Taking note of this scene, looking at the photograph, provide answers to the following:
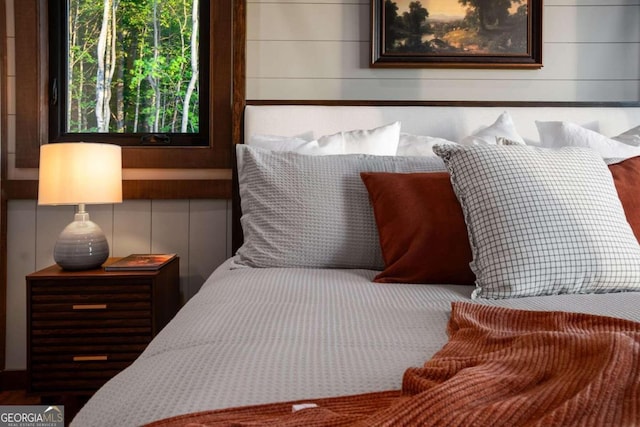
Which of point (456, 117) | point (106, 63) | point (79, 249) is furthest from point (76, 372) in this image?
point (456, 117)

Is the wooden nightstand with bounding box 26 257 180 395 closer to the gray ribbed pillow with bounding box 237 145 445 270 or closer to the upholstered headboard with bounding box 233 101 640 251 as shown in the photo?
the gray ribbed pillow with bounding box 237 145 445 270

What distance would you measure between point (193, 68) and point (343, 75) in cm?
74

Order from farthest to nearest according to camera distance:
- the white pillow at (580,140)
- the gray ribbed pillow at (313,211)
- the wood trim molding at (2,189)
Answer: the wood trim molding at (2,189) → the white pillow at (580,140) → the gray ribbed pillow at (313,211)

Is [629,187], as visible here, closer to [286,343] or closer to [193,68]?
[286,343]

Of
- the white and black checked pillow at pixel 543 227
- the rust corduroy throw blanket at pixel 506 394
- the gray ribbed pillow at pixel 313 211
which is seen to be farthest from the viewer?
the gray ribbed pillow at pixel 313 211

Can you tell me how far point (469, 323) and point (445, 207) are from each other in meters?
0.56

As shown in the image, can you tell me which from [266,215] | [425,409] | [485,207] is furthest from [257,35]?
[425,409]

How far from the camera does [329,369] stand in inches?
26.2

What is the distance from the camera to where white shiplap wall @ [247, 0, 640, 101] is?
2.28m

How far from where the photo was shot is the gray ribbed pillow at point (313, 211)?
1.48 metres

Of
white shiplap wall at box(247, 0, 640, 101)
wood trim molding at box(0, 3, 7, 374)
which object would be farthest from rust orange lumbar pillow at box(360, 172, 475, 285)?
wood trim molding at box(0, 3, 7, 374)

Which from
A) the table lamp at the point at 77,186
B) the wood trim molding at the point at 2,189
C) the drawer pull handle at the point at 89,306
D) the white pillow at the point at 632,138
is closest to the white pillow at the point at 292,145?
the table lamp at the point at 77,186

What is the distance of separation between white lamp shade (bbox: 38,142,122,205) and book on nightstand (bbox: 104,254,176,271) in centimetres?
26

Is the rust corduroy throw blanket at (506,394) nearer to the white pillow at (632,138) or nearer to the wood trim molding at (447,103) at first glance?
the white pillow at (632,138)
